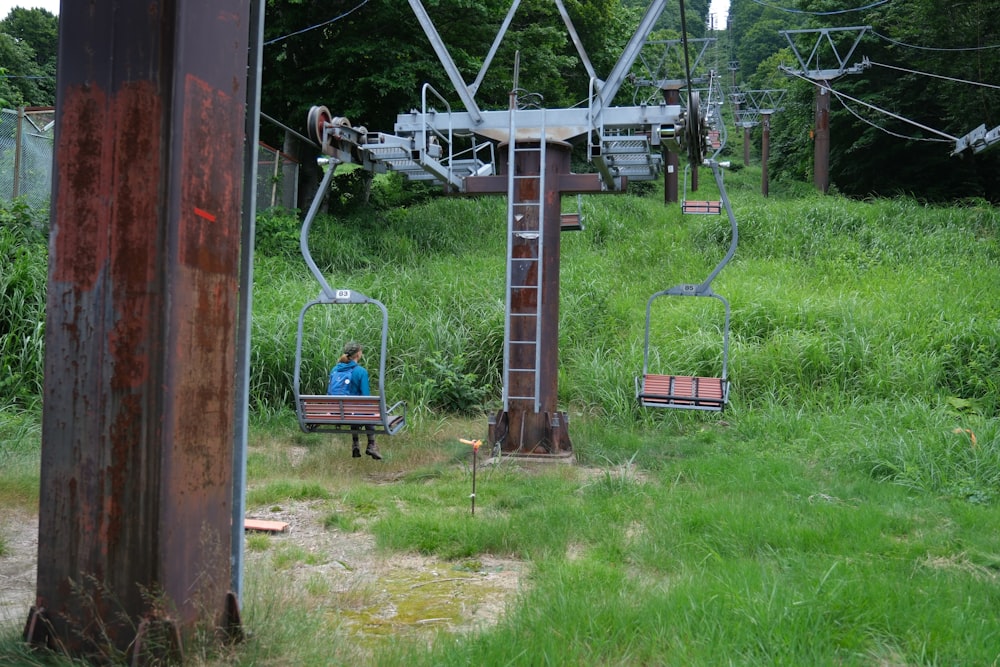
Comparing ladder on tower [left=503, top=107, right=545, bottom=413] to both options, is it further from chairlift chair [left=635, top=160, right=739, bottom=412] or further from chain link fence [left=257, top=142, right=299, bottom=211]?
chain link fence [left=257, top=142, right=299, bottom=211]

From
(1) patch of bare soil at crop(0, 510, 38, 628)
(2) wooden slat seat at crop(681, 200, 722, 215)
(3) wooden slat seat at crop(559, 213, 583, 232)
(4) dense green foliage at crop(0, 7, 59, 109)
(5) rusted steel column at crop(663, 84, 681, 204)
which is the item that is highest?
(4) dense green foliage at crop(0, 7, 59, 109)

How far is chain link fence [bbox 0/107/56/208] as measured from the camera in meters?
12.1

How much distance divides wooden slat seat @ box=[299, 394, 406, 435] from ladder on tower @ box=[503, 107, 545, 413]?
151cm

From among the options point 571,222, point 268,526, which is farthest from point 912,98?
point 268,526

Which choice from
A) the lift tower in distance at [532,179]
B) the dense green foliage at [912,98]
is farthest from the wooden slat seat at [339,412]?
the dense green foliage at [912,98]

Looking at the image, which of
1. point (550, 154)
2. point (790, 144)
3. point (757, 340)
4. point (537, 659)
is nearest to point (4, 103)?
point (550, 154)

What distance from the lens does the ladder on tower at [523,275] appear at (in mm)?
8352

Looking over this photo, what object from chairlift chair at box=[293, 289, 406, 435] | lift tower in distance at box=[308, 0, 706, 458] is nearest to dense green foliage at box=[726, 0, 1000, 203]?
lift tower in distance at box=[308, 0, 706, 458]

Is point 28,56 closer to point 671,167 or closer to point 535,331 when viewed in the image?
point 671,167

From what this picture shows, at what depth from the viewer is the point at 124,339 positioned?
2.80 metres

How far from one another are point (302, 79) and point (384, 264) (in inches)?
208

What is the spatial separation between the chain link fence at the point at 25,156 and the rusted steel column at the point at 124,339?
10.6 meters

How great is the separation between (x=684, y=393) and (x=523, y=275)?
1.93 m

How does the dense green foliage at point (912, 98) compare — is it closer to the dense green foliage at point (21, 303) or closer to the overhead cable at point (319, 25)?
the overhead cable at point (319, 25)
